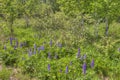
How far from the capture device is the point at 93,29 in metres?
12.7

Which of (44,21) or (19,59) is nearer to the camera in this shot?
(19,59)

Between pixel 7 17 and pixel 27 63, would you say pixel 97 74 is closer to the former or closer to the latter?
pixel 27 63

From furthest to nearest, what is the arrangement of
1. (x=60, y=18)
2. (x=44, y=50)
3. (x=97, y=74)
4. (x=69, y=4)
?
(x=69, y=4)
(x=60, y=18)
(x=44, y=50)
(x=97, y=74)

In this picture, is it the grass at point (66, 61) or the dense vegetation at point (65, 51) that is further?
the dense vegetation at point (65, 51)

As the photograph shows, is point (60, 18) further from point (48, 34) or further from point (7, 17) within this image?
point (7, 17)

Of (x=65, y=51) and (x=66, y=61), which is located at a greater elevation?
(x=66, y=61)

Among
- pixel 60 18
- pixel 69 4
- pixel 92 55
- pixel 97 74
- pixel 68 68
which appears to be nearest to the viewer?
pixel 68 68

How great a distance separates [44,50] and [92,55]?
176 centimetres

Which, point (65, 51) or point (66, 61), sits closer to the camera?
point (66, 61)

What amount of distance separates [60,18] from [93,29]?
2.80 metres

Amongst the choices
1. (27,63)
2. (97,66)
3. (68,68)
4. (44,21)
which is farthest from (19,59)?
(44,21)

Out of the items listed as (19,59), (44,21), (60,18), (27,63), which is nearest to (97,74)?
(27,63)

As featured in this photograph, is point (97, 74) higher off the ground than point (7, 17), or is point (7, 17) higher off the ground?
point (7, 17)

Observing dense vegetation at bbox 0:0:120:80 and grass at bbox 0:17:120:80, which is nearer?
grass at bbox 0:17:120:80
